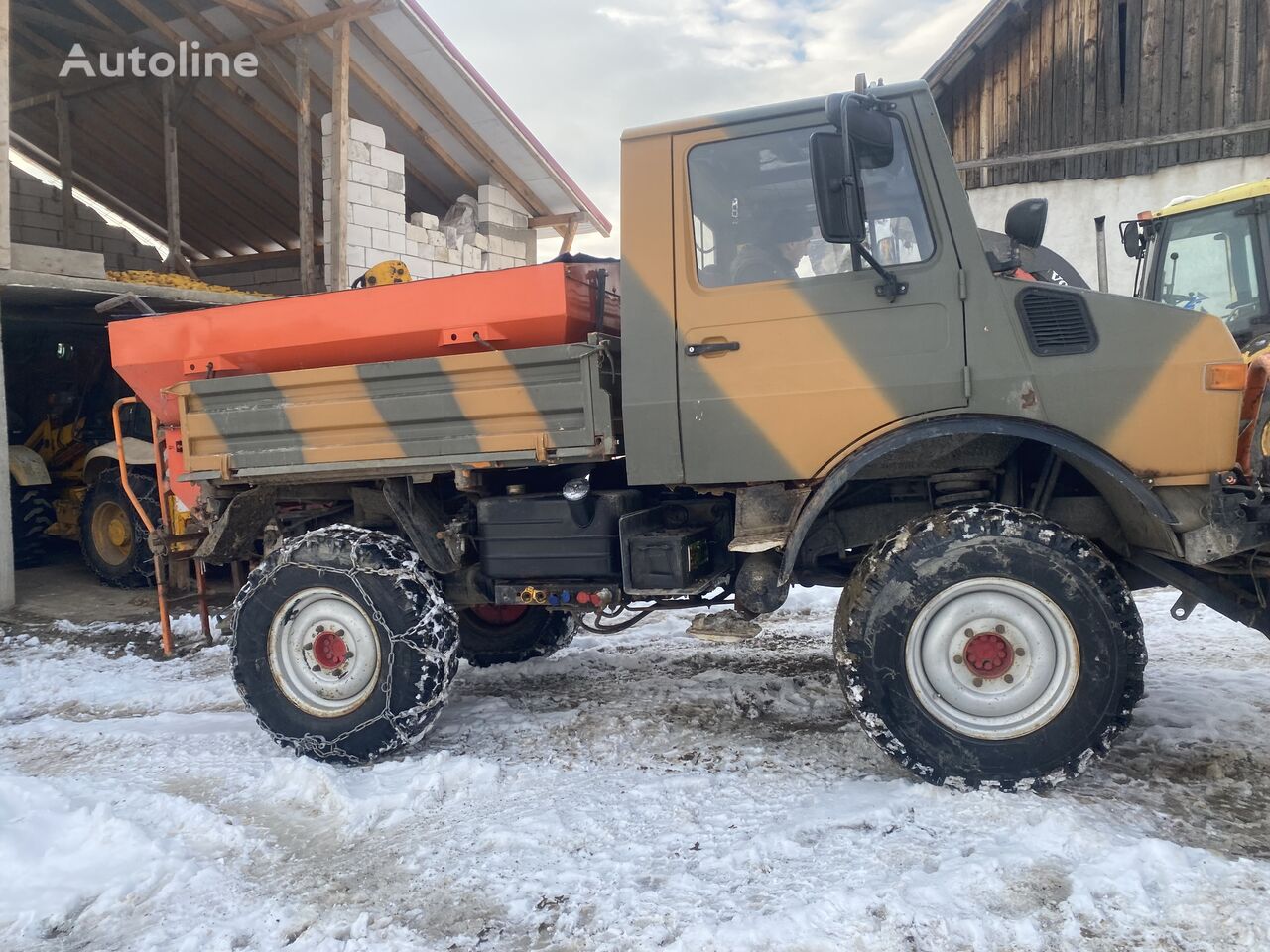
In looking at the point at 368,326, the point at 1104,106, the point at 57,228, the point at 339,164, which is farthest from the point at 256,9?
the point at 1104,106

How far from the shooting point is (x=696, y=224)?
3.72 m

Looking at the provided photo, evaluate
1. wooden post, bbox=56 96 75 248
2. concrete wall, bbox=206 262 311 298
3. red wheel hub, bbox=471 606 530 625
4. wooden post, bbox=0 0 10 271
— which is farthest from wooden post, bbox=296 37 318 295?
red wheel hub, bbox=471 606 530 625

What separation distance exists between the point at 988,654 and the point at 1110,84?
38.6 feet

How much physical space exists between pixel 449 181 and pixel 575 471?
28.6 feet

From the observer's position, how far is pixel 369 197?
992 centimetres

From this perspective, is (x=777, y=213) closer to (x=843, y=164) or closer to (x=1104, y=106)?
(x=843, y=164)

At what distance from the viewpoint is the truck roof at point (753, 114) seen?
351 cm

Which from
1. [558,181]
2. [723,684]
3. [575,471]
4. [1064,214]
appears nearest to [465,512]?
[575,471]

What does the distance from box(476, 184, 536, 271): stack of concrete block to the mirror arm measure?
27.8ft

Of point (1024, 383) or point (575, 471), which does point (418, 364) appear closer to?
point (575, 471)

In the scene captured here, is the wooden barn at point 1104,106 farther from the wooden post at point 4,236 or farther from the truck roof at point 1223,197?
the wooden post at point 4,236

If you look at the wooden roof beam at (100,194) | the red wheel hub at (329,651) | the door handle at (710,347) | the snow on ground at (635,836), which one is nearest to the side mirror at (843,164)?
the door handle at (710,347)

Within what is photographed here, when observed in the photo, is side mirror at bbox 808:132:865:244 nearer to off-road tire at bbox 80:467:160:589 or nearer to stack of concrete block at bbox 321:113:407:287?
stack of concrete block at bbox 321:113:407:287

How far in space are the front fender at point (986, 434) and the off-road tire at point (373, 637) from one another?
1.72 m
